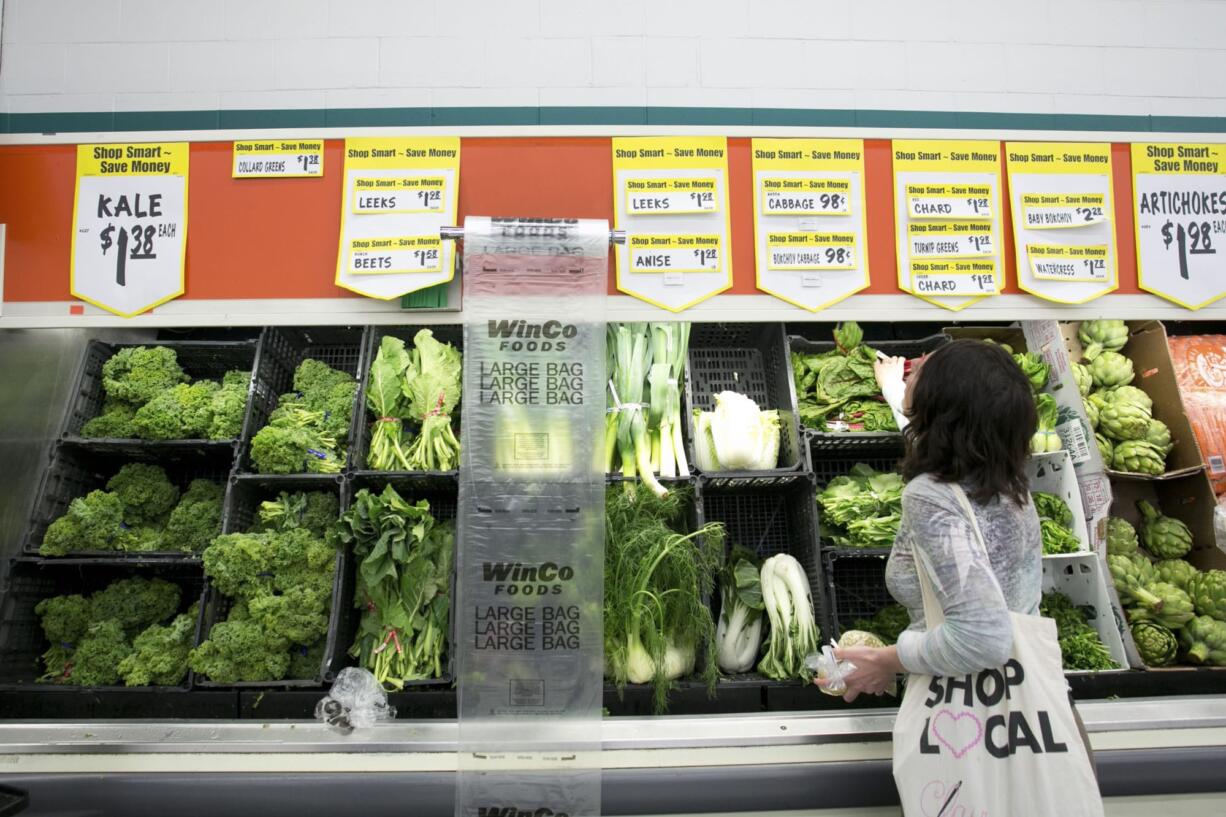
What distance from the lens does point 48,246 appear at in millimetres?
2369

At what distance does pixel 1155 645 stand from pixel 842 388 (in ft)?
5.37

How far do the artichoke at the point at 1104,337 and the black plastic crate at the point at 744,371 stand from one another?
168 cm

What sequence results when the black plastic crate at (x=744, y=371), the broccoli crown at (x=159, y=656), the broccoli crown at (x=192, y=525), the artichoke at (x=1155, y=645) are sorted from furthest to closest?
the black plastic crate at (x=744, y=371)
the broccoli crown at (x=192, y=525)
the artichoke at (x=1155, y=645)
the broccoli crown at (x=159, y=656)

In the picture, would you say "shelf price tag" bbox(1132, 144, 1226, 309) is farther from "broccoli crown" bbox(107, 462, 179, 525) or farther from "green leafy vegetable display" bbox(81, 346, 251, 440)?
"broccoli crown" bbox(107, 462, 179, 525)

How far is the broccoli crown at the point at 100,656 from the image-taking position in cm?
291

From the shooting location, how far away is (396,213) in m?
2.37

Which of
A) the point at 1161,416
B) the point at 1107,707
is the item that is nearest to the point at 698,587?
the point at 1107,707

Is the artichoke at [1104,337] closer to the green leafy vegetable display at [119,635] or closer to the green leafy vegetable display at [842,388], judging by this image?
the green leafy vegetable display at [842,388]

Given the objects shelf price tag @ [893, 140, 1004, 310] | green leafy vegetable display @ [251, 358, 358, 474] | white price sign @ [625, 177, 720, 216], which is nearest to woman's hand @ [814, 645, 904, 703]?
shelf price tag @ [893, 140, 1004, 310]

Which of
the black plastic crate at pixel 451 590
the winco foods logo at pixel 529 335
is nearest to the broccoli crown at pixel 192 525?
the black plastic crate at pixel 451 590

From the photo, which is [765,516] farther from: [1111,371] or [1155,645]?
[1111,371]

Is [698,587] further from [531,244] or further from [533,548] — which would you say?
[531,244]

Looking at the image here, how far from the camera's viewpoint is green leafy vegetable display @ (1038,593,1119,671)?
290 centimetres

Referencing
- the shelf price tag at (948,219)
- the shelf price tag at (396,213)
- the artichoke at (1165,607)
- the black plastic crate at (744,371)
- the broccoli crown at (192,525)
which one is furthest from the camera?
the black plastic crate at (744,371)
